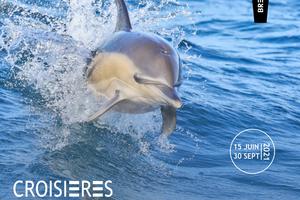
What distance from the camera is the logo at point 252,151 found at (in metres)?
7.14

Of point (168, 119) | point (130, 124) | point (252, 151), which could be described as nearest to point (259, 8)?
point (252, 151)

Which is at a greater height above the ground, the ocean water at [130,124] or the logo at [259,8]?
the logo at [259,8]

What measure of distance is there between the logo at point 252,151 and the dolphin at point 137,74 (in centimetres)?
139

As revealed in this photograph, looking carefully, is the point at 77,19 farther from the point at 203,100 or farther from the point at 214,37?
the point at 214,37

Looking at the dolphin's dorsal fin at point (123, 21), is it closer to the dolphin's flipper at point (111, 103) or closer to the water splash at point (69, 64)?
the water splash at point (69, 64)

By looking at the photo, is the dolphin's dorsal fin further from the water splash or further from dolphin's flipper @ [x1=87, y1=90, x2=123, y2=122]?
dolphin's flipper @ [x1=87, y1=90, x2=123, y2=122]

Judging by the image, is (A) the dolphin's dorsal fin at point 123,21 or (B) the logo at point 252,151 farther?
(B) the logo at point 252,151

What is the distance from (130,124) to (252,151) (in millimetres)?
1604

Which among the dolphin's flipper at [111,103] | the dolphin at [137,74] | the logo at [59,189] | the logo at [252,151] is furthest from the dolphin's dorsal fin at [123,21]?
the logo at [252,151]

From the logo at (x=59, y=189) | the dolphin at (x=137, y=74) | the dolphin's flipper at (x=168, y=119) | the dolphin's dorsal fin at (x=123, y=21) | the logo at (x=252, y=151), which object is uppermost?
the dolphin's dorsal fin at (x=123, y=21)

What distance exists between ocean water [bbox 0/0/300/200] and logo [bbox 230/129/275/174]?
0.12m

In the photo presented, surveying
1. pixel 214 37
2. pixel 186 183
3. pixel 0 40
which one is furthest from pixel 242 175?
pixel 214 37

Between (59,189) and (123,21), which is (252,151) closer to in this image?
(123,21)

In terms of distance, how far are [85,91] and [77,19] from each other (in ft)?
7.72
